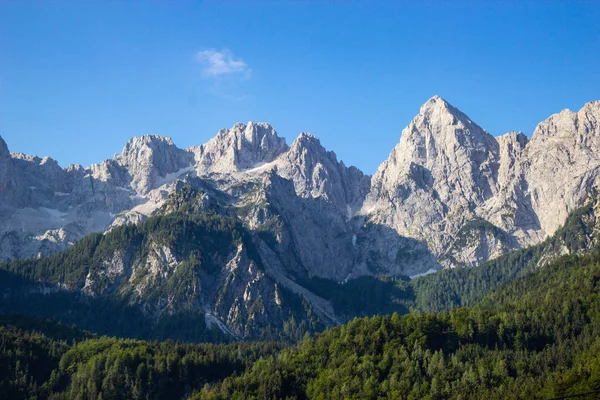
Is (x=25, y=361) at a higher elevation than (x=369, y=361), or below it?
higher

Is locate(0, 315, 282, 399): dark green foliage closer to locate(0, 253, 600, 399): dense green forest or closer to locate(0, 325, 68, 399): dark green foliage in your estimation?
locate(0, 325, 68, 399): dark green foliage

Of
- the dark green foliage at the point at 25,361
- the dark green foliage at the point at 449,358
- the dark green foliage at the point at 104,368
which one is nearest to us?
the dark green foliage at the point at 449,358

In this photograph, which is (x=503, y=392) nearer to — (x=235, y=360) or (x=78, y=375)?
(x=235, y=360)

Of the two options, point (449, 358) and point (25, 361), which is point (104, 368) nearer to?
point (25, 361)

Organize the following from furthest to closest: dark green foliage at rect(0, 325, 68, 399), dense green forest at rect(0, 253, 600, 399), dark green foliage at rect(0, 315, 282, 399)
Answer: dark green foliage at rect(0, 315, 282, 399)
dark green foliage at rect(0, 325, 68, 399)
dense green forest at rect(0, 253, 600, 399)

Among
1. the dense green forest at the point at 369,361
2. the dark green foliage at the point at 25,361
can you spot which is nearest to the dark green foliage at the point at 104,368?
A: the dark green foliage at the point at 25,361

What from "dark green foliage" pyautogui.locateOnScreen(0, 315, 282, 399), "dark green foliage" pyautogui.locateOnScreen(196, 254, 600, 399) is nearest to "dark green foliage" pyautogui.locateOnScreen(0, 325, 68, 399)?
"dark green foliage" pyautogui.locateOnScreen(0, 315, 282, 399)

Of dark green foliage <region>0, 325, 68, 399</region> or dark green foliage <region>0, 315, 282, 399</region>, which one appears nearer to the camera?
dark green foliage <region>0, 325, 68, 399</region>

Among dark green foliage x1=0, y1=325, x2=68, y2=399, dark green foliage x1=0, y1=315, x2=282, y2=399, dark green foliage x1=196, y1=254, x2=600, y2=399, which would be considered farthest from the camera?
dark green foliage x1=0, y1=315, x2=282, y2=399

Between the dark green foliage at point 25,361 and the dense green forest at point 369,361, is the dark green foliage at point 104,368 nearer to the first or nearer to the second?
the dark green foliage at point 25,361

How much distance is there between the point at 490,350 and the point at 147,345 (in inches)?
3301

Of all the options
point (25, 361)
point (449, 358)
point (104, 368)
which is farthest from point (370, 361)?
point (25, 361)

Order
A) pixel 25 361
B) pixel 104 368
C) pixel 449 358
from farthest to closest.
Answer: pixel 25 361 < pixel 104 368 < pixel 449 358

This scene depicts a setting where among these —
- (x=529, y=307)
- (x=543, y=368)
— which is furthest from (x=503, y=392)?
(x=529, y=307)
